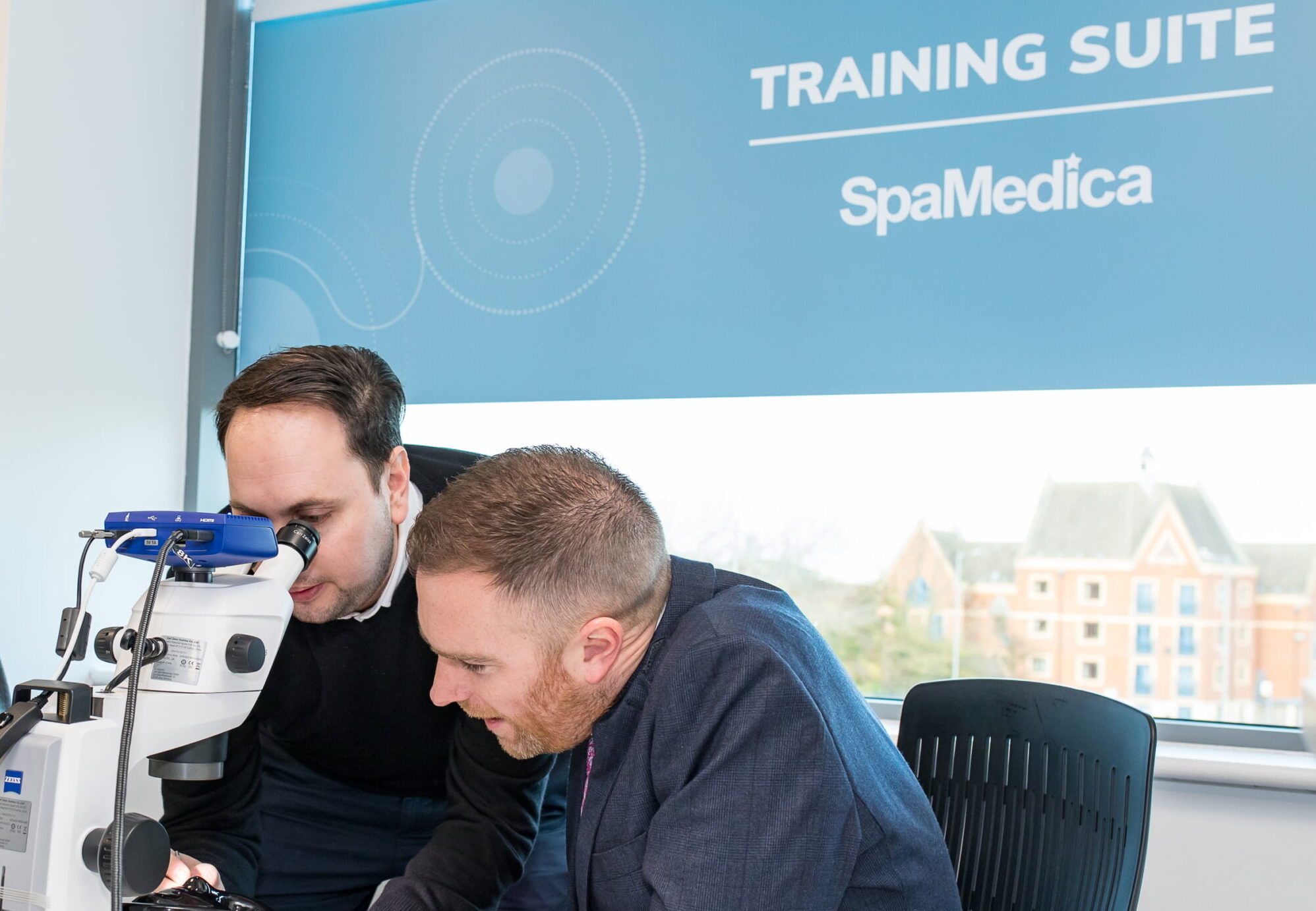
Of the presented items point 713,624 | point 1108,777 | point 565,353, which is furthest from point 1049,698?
point 565,353

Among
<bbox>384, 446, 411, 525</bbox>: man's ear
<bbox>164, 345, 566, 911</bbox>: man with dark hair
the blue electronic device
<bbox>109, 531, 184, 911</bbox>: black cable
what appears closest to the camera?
<bbox>109, 531, 184, 911</bbox>: black cable

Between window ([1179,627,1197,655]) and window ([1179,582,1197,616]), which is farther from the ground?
window ([1179,582,1197,616])

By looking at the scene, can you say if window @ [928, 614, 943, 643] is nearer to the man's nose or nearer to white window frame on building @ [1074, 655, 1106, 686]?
white window frame on building @ [1074, 655, 1106, 686]

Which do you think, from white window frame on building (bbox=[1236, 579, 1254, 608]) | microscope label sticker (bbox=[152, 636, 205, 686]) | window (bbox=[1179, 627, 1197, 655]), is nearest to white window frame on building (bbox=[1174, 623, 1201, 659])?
window (bbox=[1179, 627, 1197, 655])

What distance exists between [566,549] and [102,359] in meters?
2.16

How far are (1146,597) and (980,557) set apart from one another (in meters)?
0.35

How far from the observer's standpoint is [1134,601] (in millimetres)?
2299

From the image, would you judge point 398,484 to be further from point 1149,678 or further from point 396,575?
point 1149,678

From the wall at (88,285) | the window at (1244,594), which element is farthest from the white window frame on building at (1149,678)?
the wall at (88,285)

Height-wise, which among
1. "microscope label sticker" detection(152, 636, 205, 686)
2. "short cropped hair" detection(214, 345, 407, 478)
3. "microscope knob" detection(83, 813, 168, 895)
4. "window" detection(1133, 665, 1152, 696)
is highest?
"short cropped hair" detection(214, 345, 407, 478)

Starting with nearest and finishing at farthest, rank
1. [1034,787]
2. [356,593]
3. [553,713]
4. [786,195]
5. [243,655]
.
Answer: [243,655] → [553,713] → [1034,787] → [356,593] → [786,195]

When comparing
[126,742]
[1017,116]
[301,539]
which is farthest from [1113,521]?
[126,742]

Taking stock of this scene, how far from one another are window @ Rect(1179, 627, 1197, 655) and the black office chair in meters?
0.93

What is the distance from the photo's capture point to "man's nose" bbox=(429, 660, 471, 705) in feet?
3.81
